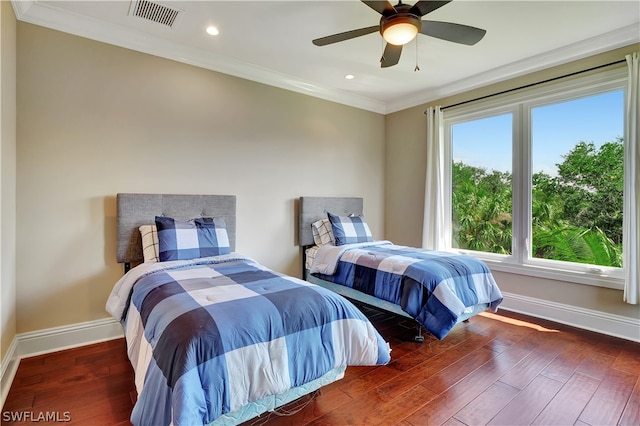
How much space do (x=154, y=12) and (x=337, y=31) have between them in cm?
153

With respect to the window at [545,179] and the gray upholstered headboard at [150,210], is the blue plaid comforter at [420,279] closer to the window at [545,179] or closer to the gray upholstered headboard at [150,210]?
the window at [545,179]

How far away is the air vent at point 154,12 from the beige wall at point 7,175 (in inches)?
31.7

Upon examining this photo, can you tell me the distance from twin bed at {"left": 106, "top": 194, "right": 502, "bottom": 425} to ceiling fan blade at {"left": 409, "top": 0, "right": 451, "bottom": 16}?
74.5 inches

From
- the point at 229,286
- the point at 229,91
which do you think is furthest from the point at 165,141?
the point at 229,286

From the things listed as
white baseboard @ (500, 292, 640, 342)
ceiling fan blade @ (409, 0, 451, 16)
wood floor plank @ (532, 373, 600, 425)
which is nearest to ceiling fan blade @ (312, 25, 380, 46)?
ceiling fan blade @ (409, 0, 451, 16)

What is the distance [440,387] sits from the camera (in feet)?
6.77

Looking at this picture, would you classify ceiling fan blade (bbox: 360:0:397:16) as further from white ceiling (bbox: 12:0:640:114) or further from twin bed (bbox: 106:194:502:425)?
twin bed (bbox: 106:194:502:425)

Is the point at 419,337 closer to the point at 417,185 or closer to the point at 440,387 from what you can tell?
the point at 440,387

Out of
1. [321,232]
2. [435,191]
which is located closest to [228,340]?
[321,232]

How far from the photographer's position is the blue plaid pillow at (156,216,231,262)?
8.47ft

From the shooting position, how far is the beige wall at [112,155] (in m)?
2.49

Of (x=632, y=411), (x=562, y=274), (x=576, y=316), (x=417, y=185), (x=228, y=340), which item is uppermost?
(x=417, y=185)

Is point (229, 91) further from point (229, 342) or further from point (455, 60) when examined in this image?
point (229, 342)

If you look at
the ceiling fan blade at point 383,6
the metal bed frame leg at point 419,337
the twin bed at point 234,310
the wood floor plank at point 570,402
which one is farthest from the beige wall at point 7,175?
the wood floor plank at point 570,402
